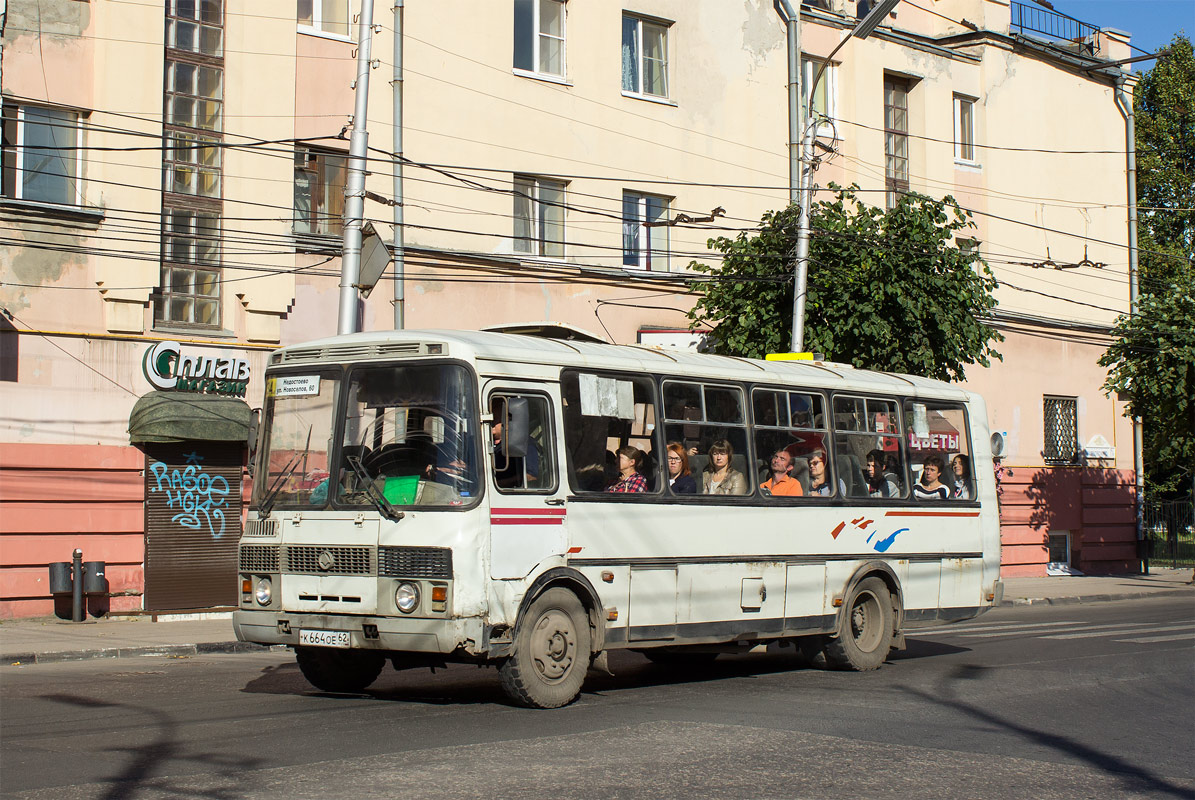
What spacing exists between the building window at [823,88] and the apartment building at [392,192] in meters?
0.08

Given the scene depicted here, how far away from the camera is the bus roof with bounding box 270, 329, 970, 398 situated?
10258 millimetres

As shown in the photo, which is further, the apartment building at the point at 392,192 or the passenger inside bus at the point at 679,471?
the apartment building at the point at 392,192

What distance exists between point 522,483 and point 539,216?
15241 millimetres

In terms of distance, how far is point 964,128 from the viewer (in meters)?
33.2

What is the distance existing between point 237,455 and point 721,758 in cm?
1410

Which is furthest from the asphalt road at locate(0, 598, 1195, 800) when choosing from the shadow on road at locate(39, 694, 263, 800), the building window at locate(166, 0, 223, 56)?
the building window at locate(166, 0, 223, 56)

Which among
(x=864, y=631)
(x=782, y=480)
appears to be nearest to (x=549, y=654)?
(x=782, y=480)

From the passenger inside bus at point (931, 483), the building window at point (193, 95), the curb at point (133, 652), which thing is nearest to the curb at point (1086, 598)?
the passenger inside bus at point (931, 483)

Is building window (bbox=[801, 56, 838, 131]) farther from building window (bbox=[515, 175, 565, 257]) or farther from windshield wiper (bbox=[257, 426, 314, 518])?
windshield wiper (bbox=[257, 426, 314, 518])

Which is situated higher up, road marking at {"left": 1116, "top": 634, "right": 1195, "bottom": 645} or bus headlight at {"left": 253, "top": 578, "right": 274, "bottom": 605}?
bus headlight at {"left": 253, "top": 578, "right": 274, "bottom": 605}

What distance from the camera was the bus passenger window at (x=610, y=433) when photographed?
1084cm

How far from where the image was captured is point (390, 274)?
21.8 metres

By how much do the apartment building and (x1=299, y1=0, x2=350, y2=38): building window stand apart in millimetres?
41

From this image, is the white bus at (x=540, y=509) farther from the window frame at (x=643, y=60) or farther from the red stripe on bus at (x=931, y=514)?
the window frame at (x=643, y=60)
